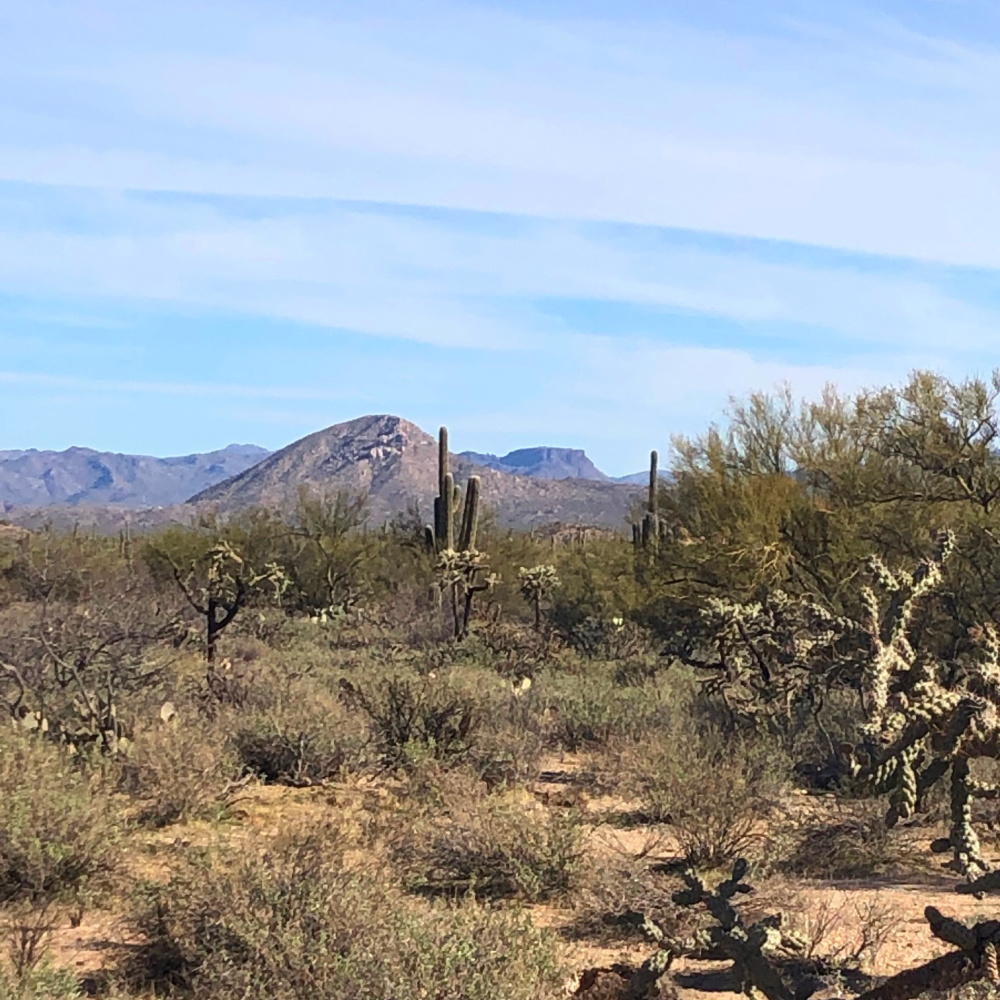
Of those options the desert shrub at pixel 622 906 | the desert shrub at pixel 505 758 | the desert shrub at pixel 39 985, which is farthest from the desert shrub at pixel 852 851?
the desert shrub at pixel 39 985

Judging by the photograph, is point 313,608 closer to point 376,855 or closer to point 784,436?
point 784,436

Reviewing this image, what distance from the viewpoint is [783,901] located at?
676 centimetres

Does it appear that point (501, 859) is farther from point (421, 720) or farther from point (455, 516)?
point (455, 516)

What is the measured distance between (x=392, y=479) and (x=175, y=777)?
17030cm

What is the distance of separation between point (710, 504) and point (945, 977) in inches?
594

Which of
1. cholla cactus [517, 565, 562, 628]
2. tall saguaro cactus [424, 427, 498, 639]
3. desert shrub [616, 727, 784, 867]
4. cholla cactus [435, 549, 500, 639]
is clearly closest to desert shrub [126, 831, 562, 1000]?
desert shrub [616, 727, 784, 867]

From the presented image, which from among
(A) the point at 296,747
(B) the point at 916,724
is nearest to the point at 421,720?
(A) the point at 296,747

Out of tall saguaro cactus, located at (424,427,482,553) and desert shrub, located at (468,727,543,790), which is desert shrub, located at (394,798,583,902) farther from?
tall saguaro cactus, located at (424,427,482,553)

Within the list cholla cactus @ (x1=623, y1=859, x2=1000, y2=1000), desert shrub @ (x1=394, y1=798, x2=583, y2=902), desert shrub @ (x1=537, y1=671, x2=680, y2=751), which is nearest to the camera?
cholla cactus @ (x1=623, y1=859, x2=1000, y2=1000)

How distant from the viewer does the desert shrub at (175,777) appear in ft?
28.5

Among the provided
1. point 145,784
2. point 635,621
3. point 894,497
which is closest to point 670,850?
point 145,784

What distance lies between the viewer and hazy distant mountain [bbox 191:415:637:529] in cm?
15501

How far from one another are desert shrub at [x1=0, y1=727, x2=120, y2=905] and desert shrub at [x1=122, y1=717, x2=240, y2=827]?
3.69 feet

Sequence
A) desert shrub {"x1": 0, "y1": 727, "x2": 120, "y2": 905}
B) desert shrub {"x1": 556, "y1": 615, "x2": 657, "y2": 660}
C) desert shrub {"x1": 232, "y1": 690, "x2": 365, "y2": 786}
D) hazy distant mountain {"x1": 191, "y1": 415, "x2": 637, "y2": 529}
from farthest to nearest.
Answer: hazy distant mountain {"x1": 191, "y1": 415, "x2": 637, "y2": 529} → desert shrub {"x1": 556, "y1": 615, "x2": 657, "y2": 660} → desert shrub {"x1": 232, "y1": 690, "x2": 365, "y2": 786} → desert shrub {"x1": 0, "y1": 727, "x2": 120, "y2": 905}
